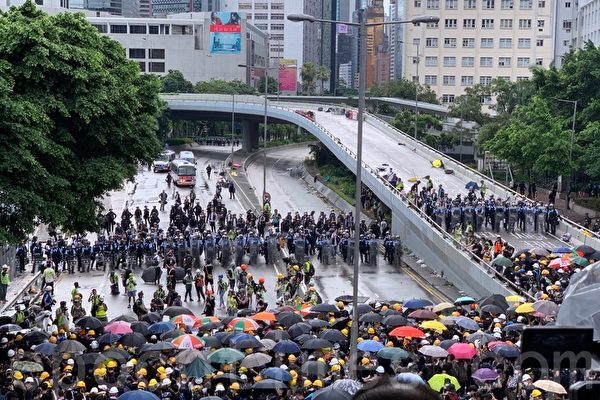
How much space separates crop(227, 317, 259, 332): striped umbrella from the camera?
21900 millimetres

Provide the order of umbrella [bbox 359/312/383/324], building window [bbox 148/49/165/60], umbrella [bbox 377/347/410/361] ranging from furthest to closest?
building window [bbox 148/49/165/60]
umbrella [bbox 359/312/383/324]
umbrella [bbox 377/347/410/361]

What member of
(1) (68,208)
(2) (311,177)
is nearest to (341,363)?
(1) (68,208)

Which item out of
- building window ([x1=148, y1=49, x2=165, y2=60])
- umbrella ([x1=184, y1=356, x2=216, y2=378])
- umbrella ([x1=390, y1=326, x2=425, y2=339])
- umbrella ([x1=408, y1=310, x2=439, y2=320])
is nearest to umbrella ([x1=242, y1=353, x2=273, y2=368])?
umbrella ([x1=184, y1=356, x2=216, y2=378])

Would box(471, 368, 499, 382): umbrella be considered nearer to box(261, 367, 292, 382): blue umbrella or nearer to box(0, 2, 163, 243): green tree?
box(261, 367, 292, 382): blue umbrella

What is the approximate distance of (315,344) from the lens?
1989 cm

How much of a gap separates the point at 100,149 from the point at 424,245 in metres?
16.0

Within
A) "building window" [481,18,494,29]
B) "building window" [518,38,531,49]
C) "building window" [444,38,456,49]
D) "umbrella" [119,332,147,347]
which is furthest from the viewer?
"building window" [444,38,456,49]

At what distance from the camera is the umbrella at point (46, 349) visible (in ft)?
65.8

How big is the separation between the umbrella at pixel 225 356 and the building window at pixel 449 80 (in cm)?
9825

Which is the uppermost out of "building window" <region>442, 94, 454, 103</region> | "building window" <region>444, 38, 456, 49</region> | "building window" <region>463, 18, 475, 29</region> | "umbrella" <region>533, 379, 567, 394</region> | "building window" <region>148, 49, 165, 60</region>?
"building window" <region>463, 18, 475, 29</region>

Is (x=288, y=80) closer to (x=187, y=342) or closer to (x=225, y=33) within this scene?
(x=225, y=33)

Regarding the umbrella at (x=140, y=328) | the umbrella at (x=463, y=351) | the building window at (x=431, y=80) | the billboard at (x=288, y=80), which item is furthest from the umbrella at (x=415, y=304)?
the billboard at (x=288, y=80)

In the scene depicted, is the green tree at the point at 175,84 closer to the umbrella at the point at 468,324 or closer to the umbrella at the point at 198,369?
the umbrella at the point at 468,324

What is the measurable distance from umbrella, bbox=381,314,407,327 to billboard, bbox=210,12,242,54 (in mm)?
119675
